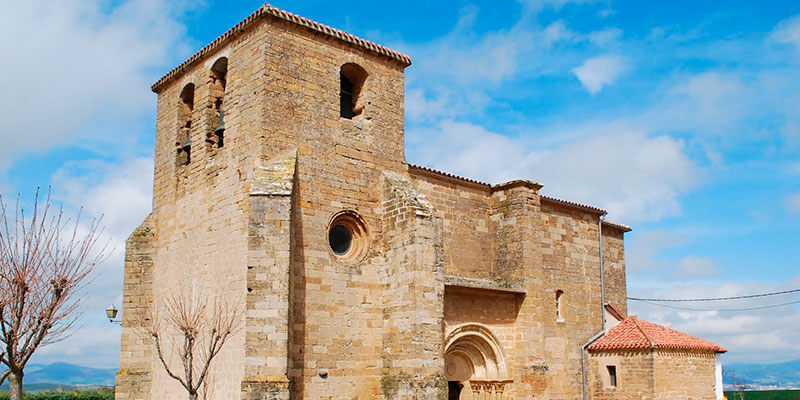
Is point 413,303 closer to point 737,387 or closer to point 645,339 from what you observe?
point 645,339

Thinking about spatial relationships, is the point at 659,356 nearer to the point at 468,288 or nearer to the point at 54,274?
the point at 468,288

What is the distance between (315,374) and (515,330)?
607cm

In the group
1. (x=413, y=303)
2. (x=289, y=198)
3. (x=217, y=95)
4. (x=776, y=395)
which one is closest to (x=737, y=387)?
(x=776, y=395)

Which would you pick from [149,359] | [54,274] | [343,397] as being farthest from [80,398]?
[54,274]

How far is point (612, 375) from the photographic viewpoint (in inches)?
760

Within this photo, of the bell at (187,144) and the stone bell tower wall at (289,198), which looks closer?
the stone bell tower wall at (289,198)

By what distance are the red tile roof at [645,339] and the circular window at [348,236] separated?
8113 mm

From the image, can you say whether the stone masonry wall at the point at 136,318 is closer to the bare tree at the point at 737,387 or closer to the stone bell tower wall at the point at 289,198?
the stone bell tower wall at the point at 289,198

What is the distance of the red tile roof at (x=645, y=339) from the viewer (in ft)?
60.7

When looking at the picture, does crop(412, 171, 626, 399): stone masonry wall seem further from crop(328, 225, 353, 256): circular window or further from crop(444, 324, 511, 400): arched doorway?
crop(328, 225, 353, 256): circular window

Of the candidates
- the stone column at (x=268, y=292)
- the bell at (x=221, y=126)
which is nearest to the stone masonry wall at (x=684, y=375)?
the stone column at (x=268, y=292)

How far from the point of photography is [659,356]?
60.0ft

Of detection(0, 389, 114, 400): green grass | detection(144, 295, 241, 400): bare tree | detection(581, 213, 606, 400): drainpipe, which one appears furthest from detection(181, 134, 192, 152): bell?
detection(0, 389, 114, 400): green grass

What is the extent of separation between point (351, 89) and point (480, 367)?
7.23 meters
